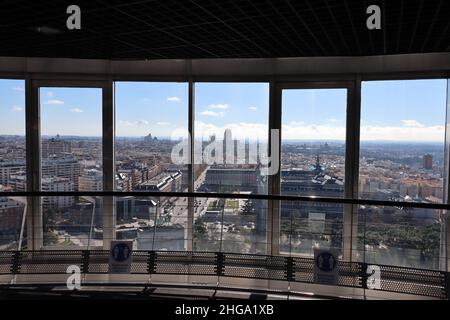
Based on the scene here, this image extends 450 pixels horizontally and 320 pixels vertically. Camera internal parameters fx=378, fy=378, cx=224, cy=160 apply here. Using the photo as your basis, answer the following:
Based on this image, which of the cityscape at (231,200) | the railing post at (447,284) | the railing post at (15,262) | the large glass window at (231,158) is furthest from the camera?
the large glass window at (231,158)

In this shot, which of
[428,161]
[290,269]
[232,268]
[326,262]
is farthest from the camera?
[428,161]

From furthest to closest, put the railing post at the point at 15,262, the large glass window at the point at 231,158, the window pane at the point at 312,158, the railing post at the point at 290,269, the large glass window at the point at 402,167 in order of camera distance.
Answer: the large glass window at the point at 231,158 < the window pane at the point at 312,158 < the large glass window at the point at 402,167 < the railing post at the point at 15,262 < the railing post at the point at 290,269

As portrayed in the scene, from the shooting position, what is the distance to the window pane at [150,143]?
2848 millimetres

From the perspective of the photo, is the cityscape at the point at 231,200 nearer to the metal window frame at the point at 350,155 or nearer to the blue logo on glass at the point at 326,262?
the metal window frame at the point at 350,155

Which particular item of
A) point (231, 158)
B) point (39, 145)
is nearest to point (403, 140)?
point (231, 158)

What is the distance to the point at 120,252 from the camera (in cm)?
194

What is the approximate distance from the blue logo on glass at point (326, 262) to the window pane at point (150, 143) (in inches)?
50.1

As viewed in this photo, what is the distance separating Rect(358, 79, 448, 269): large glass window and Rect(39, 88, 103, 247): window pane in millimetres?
1954

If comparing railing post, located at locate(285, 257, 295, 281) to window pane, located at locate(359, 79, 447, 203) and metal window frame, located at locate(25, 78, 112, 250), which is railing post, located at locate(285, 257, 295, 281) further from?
metal window frame, located at locate(25, 78, 112, 250)

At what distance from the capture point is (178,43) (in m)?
2.21

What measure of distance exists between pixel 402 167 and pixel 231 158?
123 cm

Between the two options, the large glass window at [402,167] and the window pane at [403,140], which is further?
the window pane at [403,140]

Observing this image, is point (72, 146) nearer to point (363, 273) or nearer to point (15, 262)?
point (15, 262)

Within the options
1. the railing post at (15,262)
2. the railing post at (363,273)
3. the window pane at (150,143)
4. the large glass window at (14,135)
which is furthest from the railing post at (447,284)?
the large glass window at (14,135)
